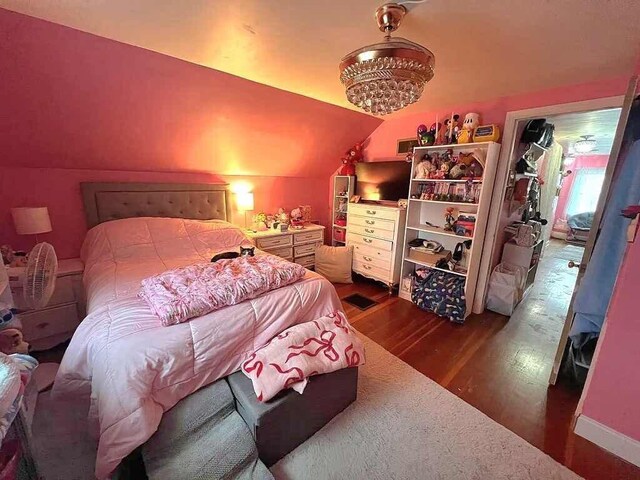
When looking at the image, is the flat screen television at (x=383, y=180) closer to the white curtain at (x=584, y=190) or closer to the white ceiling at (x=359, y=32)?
the white ceiling at (x=359, y=32)

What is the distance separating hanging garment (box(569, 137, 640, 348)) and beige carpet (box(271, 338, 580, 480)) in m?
0.88

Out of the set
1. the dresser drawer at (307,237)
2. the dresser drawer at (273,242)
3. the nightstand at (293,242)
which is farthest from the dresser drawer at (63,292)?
the dresser drawer at (307,237)

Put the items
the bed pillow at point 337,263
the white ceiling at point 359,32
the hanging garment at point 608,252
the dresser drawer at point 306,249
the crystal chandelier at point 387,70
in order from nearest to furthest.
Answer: the crystal chandelier at point 387,70 → the white ceiling at point 359,32 → the hanging garment at point 608,252 → the bed pillow at point 337,263 → the dresser drawer at point 306,249

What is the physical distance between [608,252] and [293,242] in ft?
9.71

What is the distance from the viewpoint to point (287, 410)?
1.33 m

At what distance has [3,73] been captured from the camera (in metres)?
1.66

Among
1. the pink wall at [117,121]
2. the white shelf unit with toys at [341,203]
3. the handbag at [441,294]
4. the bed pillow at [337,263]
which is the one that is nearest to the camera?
the pink wall at [117,121]

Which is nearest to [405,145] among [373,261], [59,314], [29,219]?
[373,261]

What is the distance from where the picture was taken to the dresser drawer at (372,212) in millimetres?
3191

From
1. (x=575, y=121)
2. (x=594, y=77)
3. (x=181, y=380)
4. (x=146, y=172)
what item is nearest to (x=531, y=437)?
(x=181, y=380)

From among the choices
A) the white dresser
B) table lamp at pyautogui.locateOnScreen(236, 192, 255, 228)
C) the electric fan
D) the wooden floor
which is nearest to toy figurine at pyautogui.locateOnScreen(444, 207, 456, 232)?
the white dresser

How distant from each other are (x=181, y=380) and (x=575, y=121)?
15.1 ft

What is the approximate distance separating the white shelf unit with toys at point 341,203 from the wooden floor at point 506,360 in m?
0.98

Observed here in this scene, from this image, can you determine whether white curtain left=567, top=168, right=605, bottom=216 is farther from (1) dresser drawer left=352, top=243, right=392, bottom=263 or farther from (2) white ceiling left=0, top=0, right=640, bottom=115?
(1) dresser drawer left=352, top=243, right=392, bottom=263
